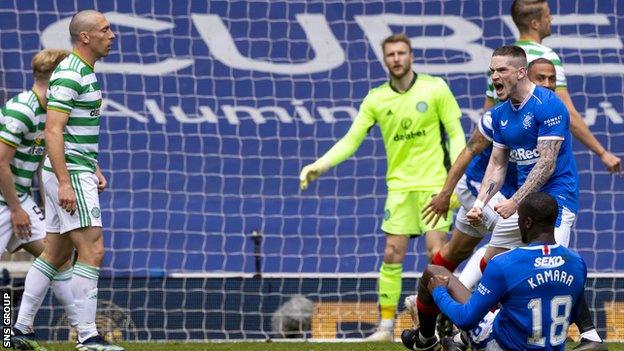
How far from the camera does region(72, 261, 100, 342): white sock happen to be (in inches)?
276

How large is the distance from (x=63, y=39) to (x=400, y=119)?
4220 millimetres

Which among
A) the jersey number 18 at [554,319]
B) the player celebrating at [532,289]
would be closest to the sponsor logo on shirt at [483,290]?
the player celebrating at [532,289]

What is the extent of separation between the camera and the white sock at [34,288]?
24.6 ft

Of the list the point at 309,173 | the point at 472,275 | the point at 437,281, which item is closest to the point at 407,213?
the point at 309,173

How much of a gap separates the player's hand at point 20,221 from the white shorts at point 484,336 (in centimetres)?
308

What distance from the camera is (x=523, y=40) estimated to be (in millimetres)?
8172

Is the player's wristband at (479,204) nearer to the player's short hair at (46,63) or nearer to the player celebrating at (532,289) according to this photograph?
the player celebrating at (532,289)

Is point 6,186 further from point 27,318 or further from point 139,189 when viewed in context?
point 139,189

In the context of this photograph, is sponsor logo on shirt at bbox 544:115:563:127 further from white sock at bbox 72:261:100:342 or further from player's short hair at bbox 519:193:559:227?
white sock at bbox 72:261:100:342

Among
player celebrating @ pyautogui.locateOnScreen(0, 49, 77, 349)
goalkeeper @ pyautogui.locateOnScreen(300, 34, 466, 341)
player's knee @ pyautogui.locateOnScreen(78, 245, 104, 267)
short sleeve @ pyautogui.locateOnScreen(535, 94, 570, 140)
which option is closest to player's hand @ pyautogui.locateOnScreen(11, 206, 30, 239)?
player celebrating @ pyautogui.locateOnScreen(0, 49, 77, 349)

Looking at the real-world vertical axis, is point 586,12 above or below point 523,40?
above

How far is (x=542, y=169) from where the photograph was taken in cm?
656

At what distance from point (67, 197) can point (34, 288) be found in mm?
919

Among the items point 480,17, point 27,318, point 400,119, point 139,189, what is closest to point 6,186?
point 27,318
